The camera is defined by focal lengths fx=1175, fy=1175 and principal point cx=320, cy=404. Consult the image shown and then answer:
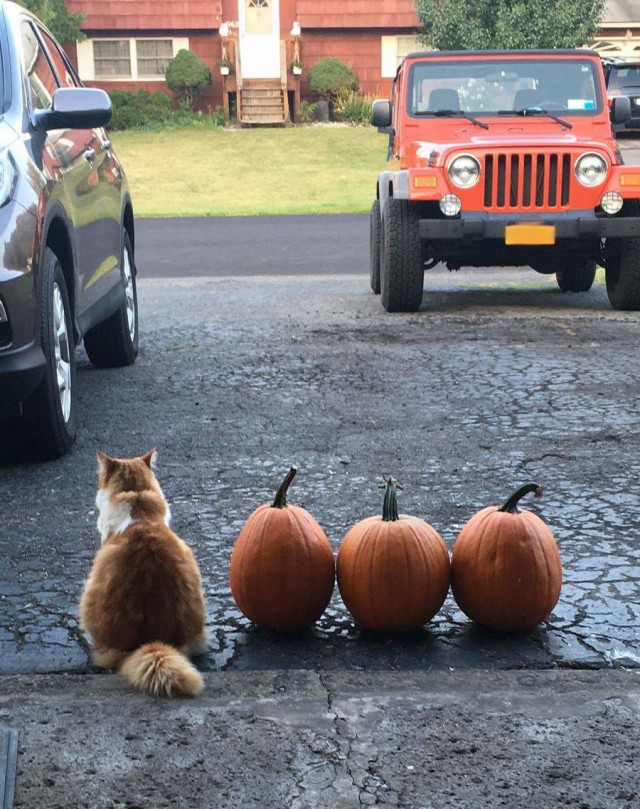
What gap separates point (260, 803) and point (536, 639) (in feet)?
3.74

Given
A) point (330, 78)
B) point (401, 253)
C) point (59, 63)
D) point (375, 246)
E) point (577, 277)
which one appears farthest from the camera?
point (330, 78)

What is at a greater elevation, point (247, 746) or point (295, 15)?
point (295, 15)

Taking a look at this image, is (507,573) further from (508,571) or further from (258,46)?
(258,46)

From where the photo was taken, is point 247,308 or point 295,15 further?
point 295,15

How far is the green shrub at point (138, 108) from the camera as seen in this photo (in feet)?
111

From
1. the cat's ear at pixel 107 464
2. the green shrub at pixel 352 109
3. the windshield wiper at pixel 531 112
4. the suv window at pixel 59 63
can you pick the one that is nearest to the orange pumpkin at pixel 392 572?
the cat's ear at pixel 107 464

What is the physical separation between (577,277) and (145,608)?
28.1 feet

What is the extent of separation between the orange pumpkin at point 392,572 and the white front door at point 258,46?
3385 cm

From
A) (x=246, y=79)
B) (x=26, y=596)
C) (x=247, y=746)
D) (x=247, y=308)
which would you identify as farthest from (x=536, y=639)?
(x=246, y=79)

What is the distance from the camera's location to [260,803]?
2.33 metres

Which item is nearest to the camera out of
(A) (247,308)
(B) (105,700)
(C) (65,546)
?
(B) (105,700)

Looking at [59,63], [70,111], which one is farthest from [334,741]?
[59,63]

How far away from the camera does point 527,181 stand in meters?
8.99

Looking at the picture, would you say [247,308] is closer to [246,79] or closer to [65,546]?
[65,546]
